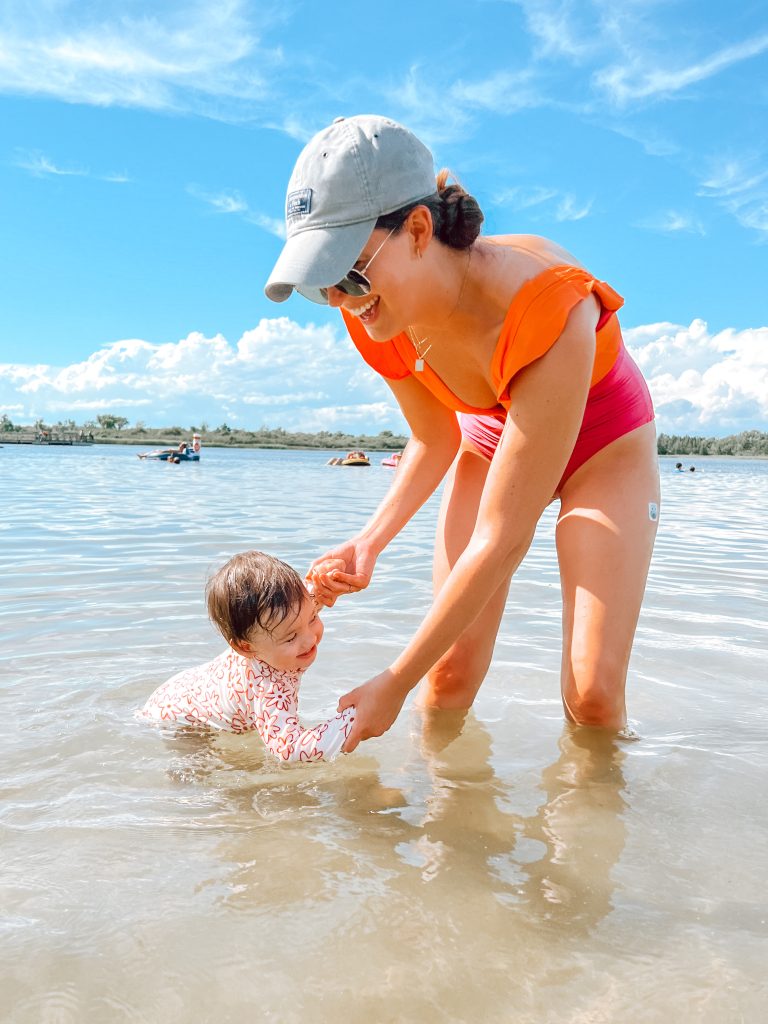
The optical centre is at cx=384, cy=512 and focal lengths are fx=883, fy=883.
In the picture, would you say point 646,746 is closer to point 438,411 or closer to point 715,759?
point 715,759

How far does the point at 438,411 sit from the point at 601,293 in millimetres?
859

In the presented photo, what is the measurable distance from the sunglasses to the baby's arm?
1.18 metres

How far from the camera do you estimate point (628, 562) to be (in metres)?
2.94

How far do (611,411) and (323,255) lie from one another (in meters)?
1.29

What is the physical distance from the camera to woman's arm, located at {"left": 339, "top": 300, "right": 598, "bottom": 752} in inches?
93.5

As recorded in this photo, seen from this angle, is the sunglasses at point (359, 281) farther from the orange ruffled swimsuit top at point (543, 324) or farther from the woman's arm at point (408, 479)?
the woman's arm at point (408, 479)

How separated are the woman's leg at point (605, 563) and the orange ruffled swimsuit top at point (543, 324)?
334 millimetres

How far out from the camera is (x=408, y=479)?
3.29 metres

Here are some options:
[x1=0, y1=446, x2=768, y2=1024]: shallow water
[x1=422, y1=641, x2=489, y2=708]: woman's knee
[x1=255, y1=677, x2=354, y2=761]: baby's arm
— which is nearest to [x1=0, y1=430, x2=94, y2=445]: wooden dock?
[x1=0, y1=446, x2=768, y2=1024]: shallow water

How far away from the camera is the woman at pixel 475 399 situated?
2.23 metres

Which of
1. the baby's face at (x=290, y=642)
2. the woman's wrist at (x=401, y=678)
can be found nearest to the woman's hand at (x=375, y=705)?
the woman's wrist at (x=401, y=678)

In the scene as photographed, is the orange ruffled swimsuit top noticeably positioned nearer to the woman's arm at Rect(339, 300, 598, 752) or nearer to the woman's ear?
the woman's arm at Rect(339, 300, 598, 752)

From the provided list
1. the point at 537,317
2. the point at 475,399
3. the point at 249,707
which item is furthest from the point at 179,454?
the point at 537,317

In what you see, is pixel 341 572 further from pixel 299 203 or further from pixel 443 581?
pixel 299 203
